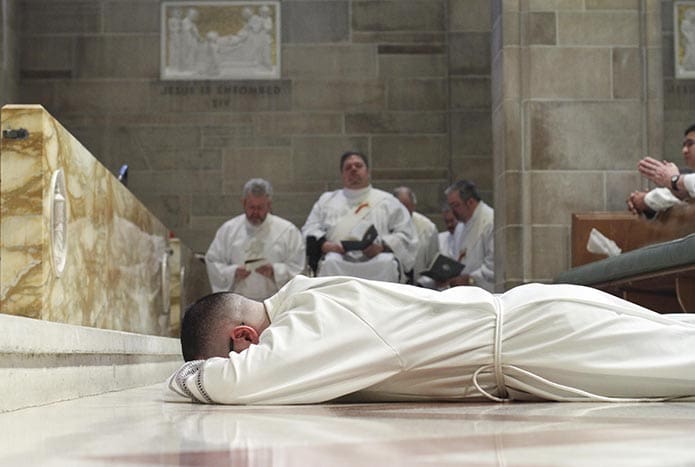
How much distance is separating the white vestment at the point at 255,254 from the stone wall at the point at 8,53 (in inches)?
152

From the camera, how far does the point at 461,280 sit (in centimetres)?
1161

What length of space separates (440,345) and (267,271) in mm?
8643

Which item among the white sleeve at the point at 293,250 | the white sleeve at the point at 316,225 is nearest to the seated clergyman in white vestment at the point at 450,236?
the white sleeve at the point at 316,225

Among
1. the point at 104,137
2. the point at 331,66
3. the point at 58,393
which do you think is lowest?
the point at 58,393

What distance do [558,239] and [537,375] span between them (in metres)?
5.49

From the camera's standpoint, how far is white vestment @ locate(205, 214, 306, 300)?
1227cm

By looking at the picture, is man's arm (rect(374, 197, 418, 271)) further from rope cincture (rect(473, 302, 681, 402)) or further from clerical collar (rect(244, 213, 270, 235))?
rope cincture (rect(473, 302, 681, 402))

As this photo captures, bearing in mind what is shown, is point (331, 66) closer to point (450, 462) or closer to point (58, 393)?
point (58, 393)

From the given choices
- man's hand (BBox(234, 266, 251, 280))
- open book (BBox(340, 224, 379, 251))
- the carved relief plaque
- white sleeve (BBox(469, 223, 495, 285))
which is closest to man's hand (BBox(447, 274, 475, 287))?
white sleeve (BBox(469, 223, 495, 285))

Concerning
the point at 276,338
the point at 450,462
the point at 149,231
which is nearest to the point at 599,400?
the point at 276,338

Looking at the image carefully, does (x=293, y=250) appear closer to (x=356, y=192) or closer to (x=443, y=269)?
(x=356, y=192)

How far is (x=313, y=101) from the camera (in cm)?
1537

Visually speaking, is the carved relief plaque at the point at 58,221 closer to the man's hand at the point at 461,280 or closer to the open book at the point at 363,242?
the open book at the point at 363,242

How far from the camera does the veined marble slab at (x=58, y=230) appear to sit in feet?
19.0
